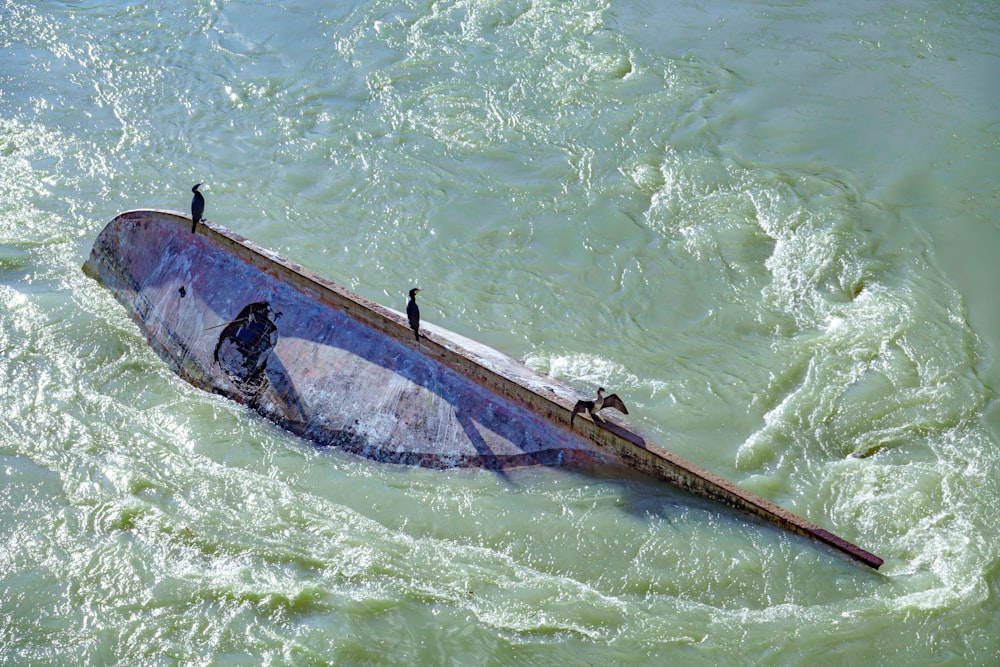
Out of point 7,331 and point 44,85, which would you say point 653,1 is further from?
point 7,331

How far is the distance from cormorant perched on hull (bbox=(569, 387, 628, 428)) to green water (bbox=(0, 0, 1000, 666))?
0.59 m

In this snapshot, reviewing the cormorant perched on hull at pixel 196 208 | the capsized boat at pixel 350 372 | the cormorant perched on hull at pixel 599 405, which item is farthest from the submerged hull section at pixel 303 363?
the cormorant perched on hull at pixel 599 405

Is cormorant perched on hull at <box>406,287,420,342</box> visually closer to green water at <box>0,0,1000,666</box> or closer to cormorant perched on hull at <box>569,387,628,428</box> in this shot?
green water at <box>0,0,1000,666</box>

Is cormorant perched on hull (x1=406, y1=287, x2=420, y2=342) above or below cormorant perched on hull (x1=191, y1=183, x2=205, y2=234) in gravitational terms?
below

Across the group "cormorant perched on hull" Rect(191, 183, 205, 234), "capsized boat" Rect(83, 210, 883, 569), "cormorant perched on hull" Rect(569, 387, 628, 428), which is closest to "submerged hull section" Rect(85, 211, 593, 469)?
"capsized boat" Rect(83, 210, 883, 569)

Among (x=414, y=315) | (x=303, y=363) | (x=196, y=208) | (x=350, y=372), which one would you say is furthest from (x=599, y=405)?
(x=196, y=208)

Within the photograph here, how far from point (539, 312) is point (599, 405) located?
2.91 m

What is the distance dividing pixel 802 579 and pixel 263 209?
8.03m

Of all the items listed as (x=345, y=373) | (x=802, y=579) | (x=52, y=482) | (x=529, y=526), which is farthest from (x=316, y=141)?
(x=802, y=579)

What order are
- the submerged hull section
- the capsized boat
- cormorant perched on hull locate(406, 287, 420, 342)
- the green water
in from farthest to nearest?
the submerged hull section → cormorant perched on hull locate(406, 287, 420, 342) → the capsized boat → the green water

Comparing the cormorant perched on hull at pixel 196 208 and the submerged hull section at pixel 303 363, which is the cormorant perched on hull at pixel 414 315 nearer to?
the submerged hull section at pixel 303 363

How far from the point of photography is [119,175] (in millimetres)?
12539

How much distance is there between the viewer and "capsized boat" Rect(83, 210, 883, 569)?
723 centimetres

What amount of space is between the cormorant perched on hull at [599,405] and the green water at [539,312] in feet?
1.95
